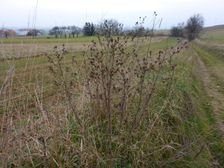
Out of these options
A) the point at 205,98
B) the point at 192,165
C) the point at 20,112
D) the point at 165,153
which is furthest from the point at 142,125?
the point at 205,98

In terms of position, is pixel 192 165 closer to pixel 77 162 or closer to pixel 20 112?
pixel 77 162

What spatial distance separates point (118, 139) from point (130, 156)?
10.2 inches

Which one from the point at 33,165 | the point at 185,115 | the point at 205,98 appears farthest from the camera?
the point at 205,98

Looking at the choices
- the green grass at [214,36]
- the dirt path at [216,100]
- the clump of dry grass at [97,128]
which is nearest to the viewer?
the clump of dry grass at [97,128]

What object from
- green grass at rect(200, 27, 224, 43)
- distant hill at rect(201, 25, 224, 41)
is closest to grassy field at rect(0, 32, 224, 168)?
green grass at rect(200, 27, 224, 43)

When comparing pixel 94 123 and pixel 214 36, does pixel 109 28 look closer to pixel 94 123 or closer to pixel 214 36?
pixel 94 123

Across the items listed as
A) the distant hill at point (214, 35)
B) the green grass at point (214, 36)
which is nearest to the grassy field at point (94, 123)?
the green grass at point (214, 36)

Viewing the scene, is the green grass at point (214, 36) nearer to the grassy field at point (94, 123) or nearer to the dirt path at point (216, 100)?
the dirt path at point (216, 100)

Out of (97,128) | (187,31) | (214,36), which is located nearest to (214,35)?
(214,36)

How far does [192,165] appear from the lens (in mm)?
5035

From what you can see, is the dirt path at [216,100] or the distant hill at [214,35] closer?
the dirt path at [216,100]

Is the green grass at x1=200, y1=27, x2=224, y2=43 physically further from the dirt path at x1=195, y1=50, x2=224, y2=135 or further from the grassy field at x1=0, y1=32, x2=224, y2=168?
the grassy field at x1=0, y1=32, x2=224, y2=168

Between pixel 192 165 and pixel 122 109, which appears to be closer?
pixel 122 109

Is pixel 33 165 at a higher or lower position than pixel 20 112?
lower
